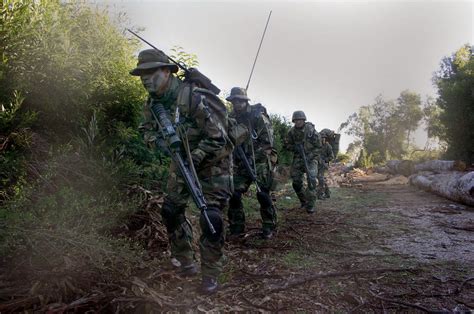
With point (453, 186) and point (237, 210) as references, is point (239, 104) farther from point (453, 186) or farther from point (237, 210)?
point (453, 186)

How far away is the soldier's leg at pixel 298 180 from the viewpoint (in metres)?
8.21

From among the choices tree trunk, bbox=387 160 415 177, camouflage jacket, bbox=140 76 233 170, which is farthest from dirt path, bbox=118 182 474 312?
tree trunk, bbox=387 160 415 177

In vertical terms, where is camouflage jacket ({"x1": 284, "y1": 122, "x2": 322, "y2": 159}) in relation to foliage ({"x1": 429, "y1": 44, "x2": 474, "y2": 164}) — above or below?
below

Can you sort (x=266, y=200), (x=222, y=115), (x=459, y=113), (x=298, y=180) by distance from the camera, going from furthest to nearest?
(x=459, y=113) → (x=298, y=180) → (x=266, y=200) → (x=222, y=115)

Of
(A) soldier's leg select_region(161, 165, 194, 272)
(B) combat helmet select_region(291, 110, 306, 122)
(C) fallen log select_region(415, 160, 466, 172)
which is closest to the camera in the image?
(A) soldier's leg select_region(161, 165, 194, 272)

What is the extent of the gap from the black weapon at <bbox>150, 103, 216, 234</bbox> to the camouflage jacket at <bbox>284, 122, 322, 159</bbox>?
5.44 metres

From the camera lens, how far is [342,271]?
12.6 feet

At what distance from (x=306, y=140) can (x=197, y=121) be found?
5371 mm

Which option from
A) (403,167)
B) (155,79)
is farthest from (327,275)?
(403,167)

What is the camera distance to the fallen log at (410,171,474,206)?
26.8 ft

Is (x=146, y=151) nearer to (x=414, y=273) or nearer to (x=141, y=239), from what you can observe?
(x=141, y=239)

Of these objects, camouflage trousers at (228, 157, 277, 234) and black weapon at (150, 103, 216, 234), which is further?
camouflage trousers at (228, 157, 277, 234)

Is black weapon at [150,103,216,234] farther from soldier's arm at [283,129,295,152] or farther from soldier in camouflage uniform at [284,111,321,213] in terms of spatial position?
soldier's arm at [283,129,295,152]

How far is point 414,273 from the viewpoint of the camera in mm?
3791
